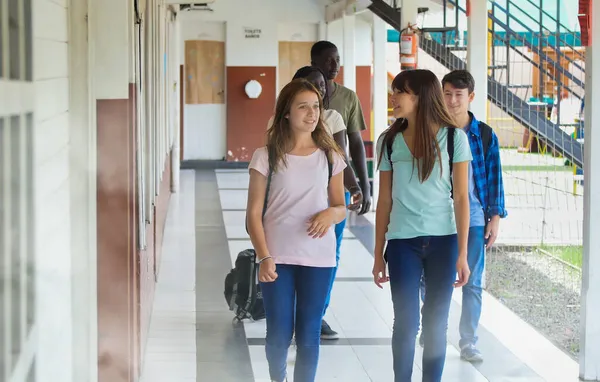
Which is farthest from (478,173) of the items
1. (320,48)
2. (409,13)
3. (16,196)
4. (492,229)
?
(409,13)

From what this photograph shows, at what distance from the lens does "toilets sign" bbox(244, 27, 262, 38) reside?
16641mm

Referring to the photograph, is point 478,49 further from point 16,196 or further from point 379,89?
point 16,196

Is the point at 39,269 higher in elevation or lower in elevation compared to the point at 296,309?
higher

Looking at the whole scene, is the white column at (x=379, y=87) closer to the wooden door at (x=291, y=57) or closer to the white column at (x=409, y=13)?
the white column at (x=409, y=13)

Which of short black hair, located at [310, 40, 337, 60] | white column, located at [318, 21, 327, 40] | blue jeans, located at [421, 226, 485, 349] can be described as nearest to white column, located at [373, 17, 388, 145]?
white column, located at [318, 21, 327, 40]

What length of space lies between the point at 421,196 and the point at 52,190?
5.57 feet

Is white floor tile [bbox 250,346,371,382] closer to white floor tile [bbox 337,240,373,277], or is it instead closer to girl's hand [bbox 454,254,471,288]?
girl's hand [bbox 454,254,471,288]

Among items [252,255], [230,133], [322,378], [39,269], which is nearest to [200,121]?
[230,133]

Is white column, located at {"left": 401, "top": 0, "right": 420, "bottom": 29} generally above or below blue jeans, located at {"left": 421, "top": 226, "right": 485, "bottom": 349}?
above

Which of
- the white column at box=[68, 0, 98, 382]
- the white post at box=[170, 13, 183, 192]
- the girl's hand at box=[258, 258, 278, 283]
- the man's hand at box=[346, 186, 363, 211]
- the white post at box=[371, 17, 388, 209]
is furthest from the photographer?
the white post at box=[170, 13, 183, 192]

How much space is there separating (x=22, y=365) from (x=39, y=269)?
351 mm

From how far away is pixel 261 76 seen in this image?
1678 centimetres

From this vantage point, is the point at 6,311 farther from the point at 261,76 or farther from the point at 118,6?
the point at 261,76

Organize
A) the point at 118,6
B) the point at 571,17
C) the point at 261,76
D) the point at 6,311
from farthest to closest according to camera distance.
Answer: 1. the point at 261,76
2. the point at 571,17
3. the point at 118,6
4. the point at 6,311
